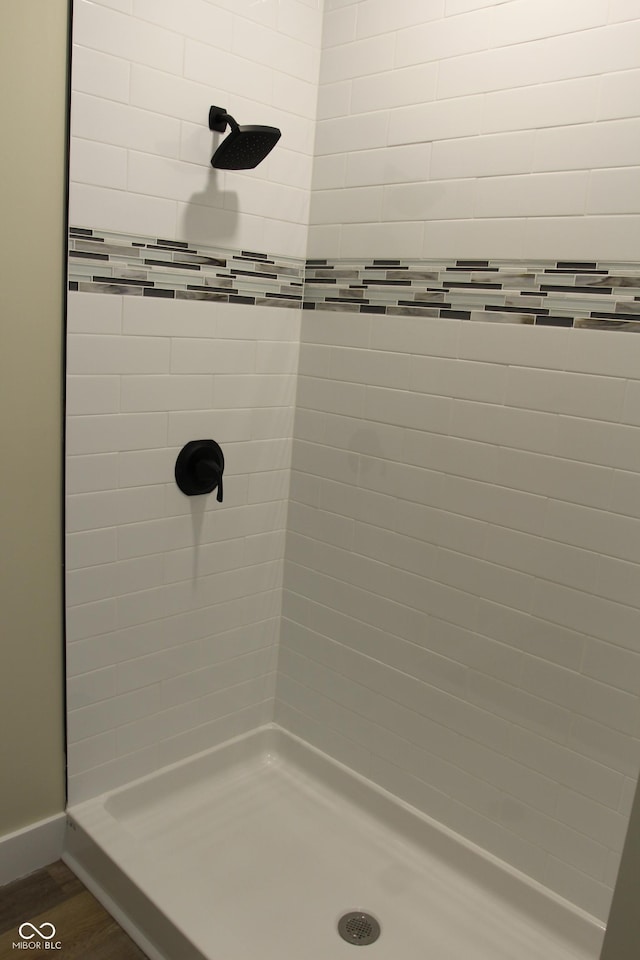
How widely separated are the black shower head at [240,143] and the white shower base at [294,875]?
5.64 feet

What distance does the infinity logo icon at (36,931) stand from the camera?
5.74 ft

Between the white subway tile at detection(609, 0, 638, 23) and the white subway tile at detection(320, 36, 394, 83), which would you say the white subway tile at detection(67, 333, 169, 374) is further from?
the white subway tile at detection(609, 0, 638, 23)

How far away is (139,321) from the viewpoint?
184 centimetres

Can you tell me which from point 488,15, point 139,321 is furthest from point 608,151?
point 139,321

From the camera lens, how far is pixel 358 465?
211 cm

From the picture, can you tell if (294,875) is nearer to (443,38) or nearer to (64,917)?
(64,917)

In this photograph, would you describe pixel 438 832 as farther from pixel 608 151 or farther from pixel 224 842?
pixel 608 151

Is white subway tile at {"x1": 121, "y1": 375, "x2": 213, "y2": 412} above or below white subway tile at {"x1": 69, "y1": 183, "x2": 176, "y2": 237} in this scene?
below

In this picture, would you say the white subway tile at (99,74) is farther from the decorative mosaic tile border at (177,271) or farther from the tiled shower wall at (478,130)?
the tiled shower wall at (478,130)

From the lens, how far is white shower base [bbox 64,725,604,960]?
1.72 meters

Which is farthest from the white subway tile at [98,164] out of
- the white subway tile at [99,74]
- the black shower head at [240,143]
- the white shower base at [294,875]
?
the white shower base at [294,875]

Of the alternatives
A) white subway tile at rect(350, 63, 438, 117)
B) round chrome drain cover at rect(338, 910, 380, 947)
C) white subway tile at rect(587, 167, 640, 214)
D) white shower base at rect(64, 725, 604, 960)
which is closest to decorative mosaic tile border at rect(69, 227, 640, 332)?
white subway tile at rect(587, 167, 640, 214)

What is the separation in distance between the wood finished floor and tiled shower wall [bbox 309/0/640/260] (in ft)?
6.10

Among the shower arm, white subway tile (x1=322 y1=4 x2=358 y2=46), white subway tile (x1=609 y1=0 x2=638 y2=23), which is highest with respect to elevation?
white subway tile (x1=322 y1=4 x2=358 y2=46)
